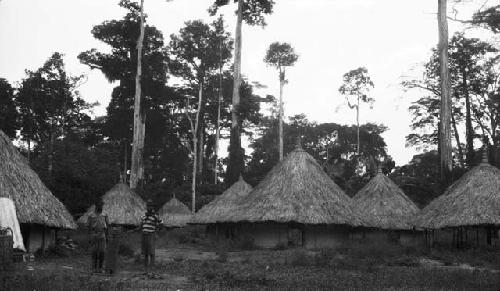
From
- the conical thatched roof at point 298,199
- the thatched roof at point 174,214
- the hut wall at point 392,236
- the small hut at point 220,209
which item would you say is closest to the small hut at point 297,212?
the conical thatched roof at point 298,199

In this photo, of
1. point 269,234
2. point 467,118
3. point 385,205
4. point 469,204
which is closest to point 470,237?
point 385,205

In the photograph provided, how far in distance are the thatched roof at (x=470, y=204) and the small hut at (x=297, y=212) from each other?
9.37 ft

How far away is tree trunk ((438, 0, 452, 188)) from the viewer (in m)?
28.0

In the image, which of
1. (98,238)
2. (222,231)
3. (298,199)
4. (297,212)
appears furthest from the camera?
(222,231)

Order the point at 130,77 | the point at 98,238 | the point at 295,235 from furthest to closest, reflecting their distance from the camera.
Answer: the point at 130,77
the point at 295,235
the point at 98,238

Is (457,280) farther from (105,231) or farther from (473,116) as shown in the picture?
(473,116)

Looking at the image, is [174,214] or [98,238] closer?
[98,238]

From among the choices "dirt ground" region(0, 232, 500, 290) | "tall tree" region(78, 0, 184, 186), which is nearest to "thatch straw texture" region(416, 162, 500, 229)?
"dirt ground" region(0, 232, 500, 290)

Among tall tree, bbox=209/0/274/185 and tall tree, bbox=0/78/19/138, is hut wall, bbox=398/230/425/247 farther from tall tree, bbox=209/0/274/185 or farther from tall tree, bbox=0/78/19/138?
tall tree, bbox=0/78/19/138

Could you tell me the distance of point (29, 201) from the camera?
59.1 feet

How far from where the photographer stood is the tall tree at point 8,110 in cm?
4038

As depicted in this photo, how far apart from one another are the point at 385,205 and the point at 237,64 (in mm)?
10084

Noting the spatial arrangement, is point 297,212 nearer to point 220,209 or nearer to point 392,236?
point 220,209

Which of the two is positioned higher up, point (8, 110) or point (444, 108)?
point (8, 110)
